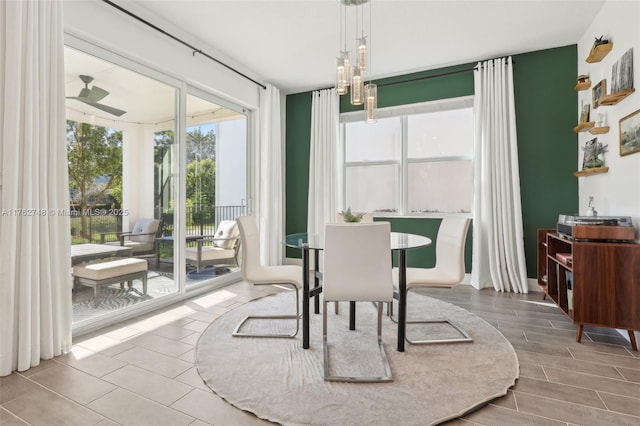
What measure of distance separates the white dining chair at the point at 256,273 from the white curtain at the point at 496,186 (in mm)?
2477

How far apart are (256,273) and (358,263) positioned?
989mm

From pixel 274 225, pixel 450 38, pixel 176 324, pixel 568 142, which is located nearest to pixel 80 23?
pixel 176 324

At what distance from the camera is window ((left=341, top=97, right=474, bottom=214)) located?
437cm

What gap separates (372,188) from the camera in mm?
4891

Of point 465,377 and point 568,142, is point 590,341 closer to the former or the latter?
point 465,377

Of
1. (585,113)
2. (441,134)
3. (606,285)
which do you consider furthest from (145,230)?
(585,113)

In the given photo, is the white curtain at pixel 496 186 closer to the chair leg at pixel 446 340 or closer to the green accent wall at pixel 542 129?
the green accent wall at pixel 542 129

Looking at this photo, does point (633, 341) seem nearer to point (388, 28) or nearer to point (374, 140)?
point (388, 28)

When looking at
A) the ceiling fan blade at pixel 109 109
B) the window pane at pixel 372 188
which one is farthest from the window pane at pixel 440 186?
the ceiling fan blade at pixel 109 109

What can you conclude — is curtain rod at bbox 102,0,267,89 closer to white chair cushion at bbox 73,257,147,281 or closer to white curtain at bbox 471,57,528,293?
white chair cushion at bbox 73,257,147,281

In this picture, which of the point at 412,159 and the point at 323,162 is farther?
the point at 323,162

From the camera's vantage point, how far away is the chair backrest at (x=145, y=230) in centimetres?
324

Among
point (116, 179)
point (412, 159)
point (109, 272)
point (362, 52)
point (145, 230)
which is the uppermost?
point (362, 52)
